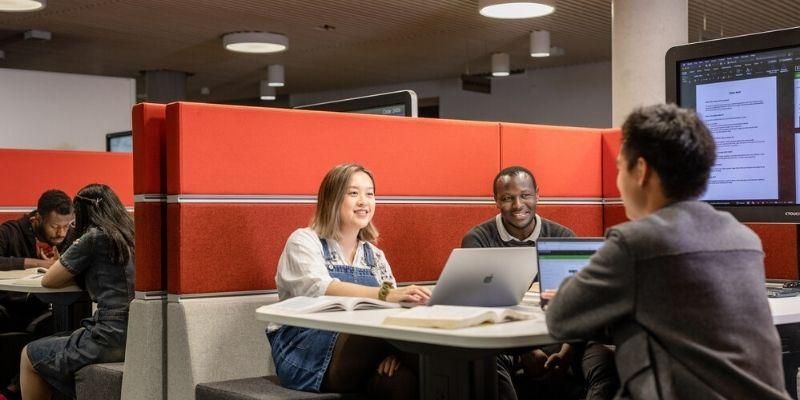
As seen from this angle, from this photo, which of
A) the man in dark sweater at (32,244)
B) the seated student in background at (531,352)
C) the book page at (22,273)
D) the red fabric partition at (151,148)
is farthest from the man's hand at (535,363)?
the man in dark sweater at (32,244)

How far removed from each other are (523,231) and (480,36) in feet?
25.4

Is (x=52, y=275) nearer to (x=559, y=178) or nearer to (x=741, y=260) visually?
(x=559, y=178)

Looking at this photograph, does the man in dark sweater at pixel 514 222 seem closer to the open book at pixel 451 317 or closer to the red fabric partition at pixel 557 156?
the red fabric partition at pixel 557 156

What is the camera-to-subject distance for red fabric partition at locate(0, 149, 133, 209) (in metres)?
6.28

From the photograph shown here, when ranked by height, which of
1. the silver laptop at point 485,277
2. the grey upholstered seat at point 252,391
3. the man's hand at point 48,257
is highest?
the silver laptop at point 485,277

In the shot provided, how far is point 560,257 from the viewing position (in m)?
2.60

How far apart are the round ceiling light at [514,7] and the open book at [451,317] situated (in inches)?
243

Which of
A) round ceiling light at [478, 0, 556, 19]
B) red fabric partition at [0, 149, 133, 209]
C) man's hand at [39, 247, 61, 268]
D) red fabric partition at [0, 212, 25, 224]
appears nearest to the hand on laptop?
man's hand at [39, 247, 61, 268]

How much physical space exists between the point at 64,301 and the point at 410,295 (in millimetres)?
2327

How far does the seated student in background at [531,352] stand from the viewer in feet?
8.91

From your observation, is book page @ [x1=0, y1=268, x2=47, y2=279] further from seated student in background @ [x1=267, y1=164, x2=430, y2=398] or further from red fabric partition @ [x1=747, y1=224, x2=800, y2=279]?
red fabric partition @ [x1=747, y1=224, x2=800, y2=279]

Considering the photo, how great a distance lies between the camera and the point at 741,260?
1.97 m

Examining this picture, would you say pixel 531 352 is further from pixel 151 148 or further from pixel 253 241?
pixel 151 148

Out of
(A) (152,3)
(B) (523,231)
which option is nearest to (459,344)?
(B) (523,231)
